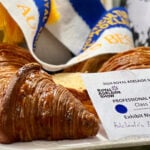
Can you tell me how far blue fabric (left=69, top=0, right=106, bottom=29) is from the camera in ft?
3.96

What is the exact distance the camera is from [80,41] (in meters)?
1.18

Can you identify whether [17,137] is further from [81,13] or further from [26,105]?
[81,13]

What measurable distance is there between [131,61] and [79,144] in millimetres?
291

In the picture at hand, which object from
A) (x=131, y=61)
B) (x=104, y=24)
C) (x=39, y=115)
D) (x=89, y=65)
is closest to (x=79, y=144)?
(x=39, y=115)

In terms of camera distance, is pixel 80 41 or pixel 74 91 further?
pixel 80 41

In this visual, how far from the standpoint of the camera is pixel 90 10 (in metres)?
1.22

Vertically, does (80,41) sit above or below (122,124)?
below

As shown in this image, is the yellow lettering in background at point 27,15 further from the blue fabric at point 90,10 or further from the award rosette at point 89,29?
the blue fabric at point 90,10

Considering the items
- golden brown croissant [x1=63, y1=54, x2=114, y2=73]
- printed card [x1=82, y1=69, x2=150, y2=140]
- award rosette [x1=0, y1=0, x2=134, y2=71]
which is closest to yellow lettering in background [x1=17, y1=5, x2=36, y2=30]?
award rosette [x1=0, y1=0, x2=134, y2=71]

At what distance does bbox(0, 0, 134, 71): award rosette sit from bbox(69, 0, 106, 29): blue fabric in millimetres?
13

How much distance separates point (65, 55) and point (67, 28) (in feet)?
0.24

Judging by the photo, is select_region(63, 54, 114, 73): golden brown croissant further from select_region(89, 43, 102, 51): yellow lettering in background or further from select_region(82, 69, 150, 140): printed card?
select_region(82, 69, 150, 140): printed card

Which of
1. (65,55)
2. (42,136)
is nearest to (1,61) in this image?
(42,136)

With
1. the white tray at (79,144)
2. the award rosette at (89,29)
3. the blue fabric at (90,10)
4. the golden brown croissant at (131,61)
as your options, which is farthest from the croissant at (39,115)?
the blue fabric at (90,10)
